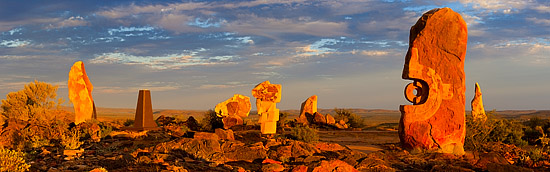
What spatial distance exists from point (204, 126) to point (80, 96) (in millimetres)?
6176

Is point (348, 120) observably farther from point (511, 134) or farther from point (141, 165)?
point (141, 165)

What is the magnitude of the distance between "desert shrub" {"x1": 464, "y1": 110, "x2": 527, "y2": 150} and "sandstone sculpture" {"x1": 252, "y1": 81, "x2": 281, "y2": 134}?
291 inches

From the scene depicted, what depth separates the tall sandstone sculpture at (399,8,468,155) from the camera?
41.8ft

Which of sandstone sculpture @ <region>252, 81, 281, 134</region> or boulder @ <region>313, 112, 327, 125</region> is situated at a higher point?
sandstone sculpture @ <region>252, 81, 281, 134</region>

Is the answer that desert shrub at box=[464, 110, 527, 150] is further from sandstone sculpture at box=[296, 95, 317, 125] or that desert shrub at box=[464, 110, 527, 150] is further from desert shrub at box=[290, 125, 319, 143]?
sandstone sculpture at box=[296, 95, 317, 125]

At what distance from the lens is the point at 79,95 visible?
2156cm

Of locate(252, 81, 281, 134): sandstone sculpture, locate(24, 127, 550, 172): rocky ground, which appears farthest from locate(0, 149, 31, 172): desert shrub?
locate(252, 81, 281, 134): sandstone sculpture

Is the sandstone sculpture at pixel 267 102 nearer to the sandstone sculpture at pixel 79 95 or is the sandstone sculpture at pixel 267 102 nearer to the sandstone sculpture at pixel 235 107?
the sandstone sculpture at pixel 235 107

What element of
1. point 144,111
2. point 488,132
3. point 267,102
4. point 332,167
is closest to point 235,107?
point 267,102

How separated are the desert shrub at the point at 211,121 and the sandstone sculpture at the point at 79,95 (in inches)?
222

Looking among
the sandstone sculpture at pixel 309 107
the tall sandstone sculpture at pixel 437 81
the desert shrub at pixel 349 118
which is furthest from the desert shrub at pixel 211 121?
the tall sandstone sculpture at pixel 437 81

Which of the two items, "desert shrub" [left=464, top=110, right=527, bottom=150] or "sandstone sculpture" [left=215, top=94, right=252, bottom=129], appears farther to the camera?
"sandstone sculpture" [left=215, top=94, right=252, bottom=129]

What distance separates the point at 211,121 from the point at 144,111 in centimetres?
772

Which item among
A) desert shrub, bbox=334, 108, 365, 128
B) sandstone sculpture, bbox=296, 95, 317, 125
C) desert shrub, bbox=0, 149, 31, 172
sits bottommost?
desert shrub, bbox=334, 108, 365, 128
